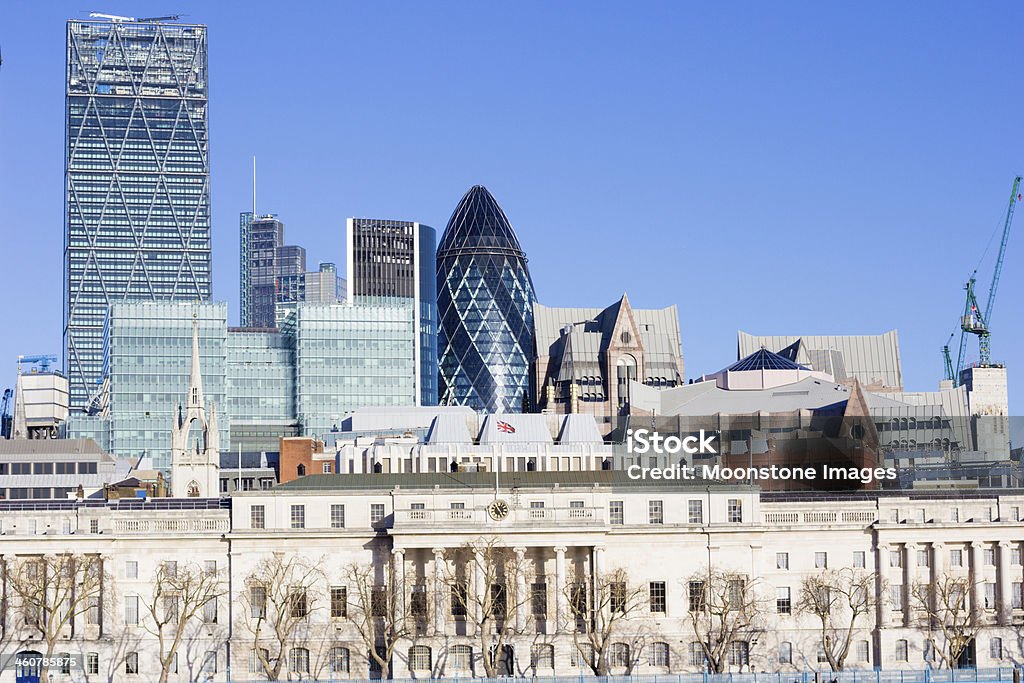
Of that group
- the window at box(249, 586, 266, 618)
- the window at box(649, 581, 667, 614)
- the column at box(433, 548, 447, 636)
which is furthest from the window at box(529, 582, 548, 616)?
the window at box(249, 586, 266, 618)

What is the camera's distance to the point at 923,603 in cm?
17525

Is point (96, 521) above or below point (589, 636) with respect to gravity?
above

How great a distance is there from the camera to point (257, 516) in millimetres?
175500

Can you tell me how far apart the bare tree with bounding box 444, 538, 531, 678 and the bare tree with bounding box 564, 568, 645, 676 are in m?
4.93

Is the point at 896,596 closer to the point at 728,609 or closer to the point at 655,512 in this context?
the point at 728,609

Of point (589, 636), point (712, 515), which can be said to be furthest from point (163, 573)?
point (712, 515)

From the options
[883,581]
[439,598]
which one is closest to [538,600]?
[439,598]

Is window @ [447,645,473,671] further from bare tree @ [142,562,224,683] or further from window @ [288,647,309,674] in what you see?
bare tree @ [142,562,224,683]

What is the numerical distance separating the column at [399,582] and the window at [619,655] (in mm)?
19809

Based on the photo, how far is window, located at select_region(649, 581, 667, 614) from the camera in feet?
574

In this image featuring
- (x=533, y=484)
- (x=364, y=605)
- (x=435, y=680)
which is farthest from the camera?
(x=533, y=484)

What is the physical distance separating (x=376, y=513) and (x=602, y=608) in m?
24.0

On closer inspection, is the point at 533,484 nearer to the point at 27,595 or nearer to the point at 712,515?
the point at 712,515

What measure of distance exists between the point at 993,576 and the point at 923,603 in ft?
36.5
